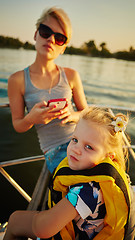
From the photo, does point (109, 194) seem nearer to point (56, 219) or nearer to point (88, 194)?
point (88, 194)

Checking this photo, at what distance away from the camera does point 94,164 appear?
878 millimetres

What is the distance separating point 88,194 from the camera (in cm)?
76

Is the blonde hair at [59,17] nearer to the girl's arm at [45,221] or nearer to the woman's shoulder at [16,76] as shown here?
the woman's shoulder at [16,76]

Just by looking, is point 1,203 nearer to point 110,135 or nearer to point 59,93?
point 59,93

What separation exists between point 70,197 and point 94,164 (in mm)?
188

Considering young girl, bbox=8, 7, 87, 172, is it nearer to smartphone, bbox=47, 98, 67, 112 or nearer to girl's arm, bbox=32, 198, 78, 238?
smartphone, bbox=47, 98, 67, 112

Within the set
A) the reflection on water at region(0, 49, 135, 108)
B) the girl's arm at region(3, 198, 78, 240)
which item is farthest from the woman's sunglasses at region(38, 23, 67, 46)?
the girl's arm at region(3, 198, 78, 240)

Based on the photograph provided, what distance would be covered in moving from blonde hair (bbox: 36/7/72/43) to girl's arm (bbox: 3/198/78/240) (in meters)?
1.21

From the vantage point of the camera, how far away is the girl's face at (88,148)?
0.86 metres

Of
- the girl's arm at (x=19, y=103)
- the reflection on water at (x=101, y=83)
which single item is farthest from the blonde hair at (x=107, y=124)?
the reflection on water at (x=101, y=83)

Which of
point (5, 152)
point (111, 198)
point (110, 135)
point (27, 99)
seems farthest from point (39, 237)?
point (5, 152)

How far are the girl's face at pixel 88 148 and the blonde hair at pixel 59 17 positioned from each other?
904 millimetres

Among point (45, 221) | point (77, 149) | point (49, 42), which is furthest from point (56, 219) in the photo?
point (49, 42)

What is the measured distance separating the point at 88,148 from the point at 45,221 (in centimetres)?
34
